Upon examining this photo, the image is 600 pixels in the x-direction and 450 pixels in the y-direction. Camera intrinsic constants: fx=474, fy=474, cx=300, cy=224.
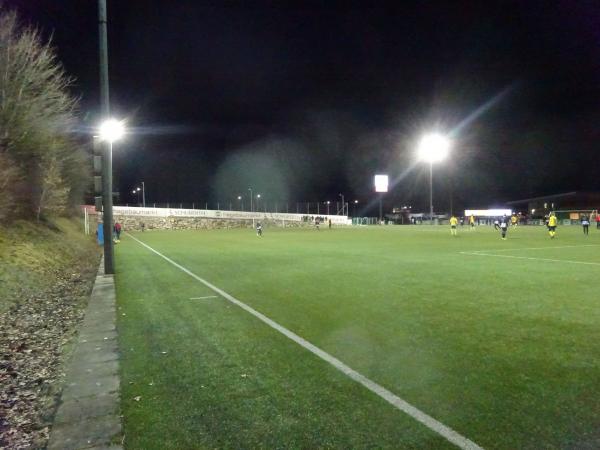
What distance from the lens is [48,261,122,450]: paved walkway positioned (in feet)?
12.1

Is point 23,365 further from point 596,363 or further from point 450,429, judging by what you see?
point 596,363

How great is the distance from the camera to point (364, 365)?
5.25m

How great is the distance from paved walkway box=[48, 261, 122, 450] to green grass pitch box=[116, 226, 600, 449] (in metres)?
0.15

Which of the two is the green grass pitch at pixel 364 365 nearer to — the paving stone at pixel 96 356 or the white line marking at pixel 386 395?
the white line marking at pixel 386 395

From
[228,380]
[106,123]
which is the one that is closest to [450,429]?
[228,380]

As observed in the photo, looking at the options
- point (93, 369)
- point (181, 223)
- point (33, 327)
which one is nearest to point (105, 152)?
point (33, 327)

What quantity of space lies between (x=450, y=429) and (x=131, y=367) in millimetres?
3535

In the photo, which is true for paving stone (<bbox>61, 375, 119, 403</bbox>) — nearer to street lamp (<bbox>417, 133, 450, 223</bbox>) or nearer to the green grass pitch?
the green grass pitch

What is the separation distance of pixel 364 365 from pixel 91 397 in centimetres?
280

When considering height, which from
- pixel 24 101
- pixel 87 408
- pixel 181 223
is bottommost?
pixel 87 408

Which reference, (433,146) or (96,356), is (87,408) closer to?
(96,356)

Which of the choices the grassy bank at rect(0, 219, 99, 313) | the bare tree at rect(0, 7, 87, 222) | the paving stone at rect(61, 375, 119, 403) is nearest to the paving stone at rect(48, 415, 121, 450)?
the paving stone at rect(61, 375, 119, 403)

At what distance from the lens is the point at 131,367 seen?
5.40m

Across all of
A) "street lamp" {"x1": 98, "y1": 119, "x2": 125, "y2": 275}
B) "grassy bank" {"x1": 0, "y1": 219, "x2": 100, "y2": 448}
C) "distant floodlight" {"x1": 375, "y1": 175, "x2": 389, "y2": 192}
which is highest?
"distant floodlight" {"x1": 375, "y1": 175, "x2": 389, "y2": 192}
